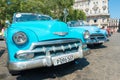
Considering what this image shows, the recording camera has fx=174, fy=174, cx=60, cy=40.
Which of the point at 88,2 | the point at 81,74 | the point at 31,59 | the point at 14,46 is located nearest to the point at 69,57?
the point at 81,74

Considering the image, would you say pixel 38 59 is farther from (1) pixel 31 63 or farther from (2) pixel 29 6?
(2) pixel 29 6

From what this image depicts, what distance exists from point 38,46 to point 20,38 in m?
0.45

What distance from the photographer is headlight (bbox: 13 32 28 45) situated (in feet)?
12.7

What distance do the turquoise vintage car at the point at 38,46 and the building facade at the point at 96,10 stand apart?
69.5 meters

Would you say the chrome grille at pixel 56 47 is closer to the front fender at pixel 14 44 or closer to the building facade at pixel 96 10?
the front fender at pixel 14 44

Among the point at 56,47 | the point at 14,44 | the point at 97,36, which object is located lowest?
the point at 97,36

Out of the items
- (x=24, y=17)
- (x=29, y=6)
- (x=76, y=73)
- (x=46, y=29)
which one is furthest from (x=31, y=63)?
(x=29, y=6)

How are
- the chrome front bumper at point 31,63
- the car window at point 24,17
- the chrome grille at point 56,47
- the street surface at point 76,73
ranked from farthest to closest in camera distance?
the car window at point 24,17
the street surface at point 76,73
the chrome grille at point 56,47
the chrome front bumper at point 31,63

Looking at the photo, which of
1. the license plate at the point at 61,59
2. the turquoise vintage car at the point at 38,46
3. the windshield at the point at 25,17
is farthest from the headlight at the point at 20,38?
the windshield at the point at 25,17

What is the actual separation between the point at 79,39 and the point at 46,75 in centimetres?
131

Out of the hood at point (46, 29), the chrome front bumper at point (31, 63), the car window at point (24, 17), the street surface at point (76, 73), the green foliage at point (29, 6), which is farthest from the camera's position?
the green foliage at point (29, 6)

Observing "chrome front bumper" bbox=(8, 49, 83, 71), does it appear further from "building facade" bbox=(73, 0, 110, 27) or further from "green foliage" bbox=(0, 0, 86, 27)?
"building facade" bbox=(73, 0, 110, 27)

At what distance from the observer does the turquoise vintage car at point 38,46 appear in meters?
3.78

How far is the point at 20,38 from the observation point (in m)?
3.93
